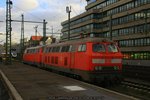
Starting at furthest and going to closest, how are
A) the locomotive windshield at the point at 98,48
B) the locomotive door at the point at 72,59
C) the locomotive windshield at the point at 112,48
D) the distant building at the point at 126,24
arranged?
the distant building at the point at 126,24 < the locomotive door at the point at 72,59 < the locomotive windshield at the point at 112,48 < the locomotive windshield at the point at 98,48

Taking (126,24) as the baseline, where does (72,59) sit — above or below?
below

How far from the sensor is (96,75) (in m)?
18.5

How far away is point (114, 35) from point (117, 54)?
247ft

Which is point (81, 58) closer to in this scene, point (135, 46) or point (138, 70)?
point (138, 70)

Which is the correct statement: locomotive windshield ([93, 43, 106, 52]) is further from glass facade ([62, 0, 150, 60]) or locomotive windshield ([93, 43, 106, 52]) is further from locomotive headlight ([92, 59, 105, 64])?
glass facade ([62, 0, 150, 60])

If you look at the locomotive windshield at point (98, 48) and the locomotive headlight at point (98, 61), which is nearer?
the locomotive headlight at point (98, 61)

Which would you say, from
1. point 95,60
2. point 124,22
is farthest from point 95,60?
point 124,22

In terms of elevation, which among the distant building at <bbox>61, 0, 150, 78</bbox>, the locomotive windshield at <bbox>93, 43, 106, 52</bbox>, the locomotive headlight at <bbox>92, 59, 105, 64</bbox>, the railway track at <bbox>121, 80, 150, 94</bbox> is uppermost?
the distant building at <bbox>61, 0, 150, 78</bbox>

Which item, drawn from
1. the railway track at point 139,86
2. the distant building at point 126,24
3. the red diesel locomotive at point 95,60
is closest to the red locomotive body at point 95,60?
the red diesel locomotive at point 95,60

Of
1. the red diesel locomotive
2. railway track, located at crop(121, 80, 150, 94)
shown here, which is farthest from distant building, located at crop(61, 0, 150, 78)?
the red diesel locomotive

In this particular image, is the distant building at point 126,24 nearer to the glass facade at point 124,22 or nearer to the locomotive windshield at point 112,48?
the glass facade at point 124,22

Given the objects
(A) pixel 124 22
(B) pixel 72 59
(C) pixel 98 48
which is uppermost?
(A) pixel 124 22

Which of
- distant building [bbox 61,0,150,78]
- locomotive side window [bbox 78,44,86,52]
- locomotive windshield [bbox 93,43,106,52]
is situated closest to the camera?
locomotive windshield [bbox 93,43,106,52]

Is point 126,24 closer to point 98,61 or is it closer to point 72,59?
point 72,59
